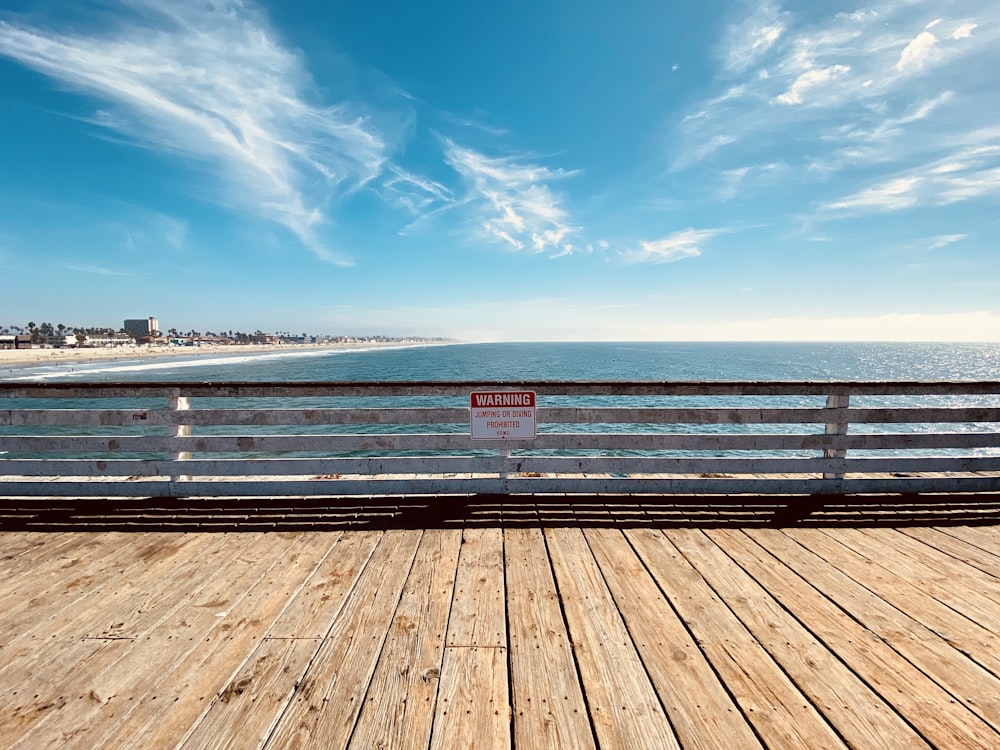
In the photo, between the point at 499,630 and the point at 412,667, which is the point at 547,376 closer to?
the point at 499,630

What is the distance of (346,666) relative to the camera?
7.45ft

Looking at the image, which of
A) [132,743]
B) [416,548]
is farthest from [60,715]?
[416,548]

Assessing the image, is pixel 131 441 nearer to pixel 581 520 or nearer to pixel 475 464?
pixel 475 464

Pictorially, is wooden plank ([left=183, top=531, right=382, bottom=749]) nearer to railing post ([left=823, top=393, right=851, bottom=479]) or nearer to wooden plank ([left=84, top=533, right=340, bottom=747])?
wooden plank ([left=84, top=533, right=340, bottom=747])

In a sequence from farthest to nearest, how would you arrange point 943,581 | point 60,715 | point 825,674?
point 943,581 < point 825,674 < point 60,715

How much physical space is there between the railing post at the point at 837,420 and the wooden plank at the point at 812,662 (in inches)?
88.5

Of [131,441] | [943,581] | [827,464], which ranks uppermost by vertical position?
[131,441]

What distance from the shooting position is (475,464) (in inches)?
176

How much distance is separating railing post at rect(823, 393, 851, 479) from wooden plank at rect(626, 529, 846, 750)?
2.57 meters

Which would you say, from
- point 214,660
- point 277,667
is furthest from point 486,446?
point 214,660

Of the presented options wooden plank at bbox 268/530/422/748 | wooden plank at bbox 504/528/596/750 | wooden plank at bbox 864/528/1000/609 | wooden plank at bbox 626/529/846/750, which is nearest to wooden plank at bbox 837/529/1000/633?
wooden plank at bbox 864/528/1000/609

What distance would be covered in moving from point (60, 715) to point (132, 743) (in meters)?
0.47

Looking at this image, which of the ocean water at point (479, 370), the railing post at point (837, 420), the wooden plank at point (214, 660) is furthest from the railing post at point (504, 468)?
the ocean water at point (479, 370)

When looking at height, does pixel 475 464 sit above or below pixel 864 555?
above
